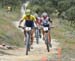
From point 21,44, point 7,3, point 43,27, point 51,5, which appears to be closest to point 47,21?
point 43,27

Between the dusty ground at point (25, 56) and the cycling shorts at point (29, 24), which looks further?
the cycling shorts at point (29, 24)

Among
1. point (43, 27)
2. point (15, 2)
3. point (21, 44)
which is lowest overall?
point (15, 2)

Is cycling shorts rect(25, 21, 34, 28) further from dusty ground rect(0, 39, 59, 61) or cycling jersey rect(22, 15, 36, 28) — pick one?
dusty ground rect(0, 39, 59, 61)

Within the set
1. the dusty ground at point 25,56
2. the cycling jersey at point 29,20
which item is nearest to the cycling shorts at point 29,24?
the cycling jersey at point 29,20

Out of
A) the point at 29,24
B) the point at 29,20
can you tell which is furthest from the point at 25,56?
the point at 29,20

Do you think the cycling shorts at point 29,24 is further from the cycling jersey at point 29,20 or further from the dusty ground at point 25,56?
the dusty ground at point 25,56

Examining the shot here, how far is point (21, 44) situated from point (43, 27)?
3.88 metres

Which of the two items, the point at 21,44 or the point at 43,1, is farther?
the point at 43,1

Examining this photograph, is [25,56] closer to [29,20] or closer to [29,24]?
[29,24]

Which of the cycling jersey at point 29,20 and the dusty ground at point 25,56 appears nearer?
the dusty ground at point 25,56

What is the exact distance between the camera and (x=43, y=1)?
201 feet

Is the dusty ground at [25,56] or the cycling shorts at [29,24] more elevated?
the cycling shorts at [29,24]

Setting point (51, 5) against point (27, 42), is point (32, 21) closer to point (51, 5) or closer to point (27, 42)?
point (27, 42)

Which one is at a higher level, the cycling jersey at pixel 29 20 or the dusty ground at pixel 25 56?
the cycling jersey at pixel 29 20
